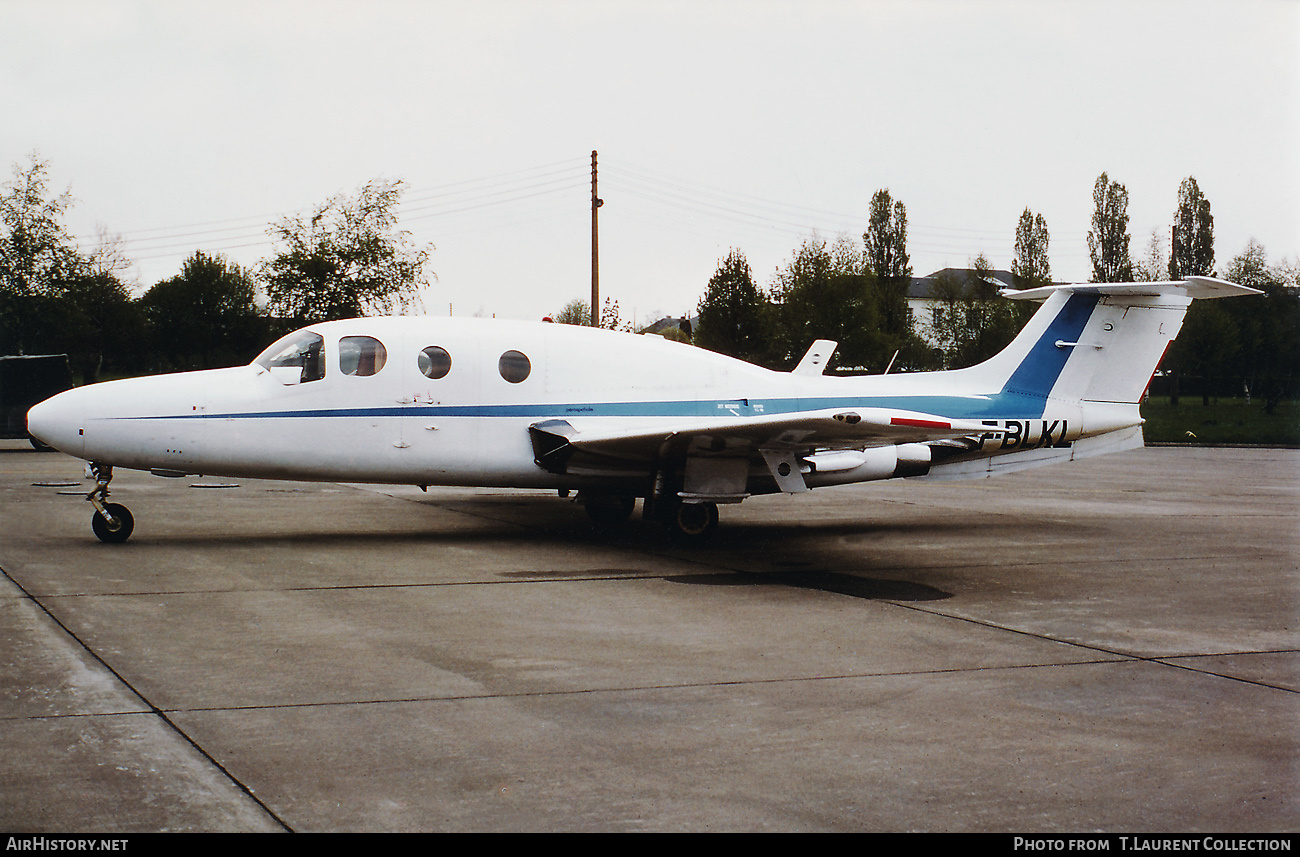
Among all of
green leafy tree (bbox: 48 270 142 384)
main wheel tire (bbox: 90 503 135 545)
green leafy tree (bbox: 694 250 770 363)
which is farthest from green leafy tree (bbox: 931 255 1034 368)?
main wheel tire (bbox: 90 503 135 545)

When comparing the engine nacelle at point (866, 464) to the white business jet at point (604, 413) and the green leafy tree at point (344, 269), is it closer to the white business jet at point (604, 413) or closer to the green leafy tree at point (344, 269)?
the white business jet at point (604, 413)

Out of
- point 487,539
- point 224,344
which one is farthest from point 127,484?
point 224,344

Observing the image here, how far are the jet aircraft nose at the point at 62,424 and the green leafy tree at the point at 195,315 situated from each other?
6555 centimetres

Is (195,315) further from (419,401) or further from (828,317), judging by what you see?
(419,401)

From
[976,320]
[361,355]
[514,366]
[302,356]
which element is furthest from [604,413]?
[976,320]

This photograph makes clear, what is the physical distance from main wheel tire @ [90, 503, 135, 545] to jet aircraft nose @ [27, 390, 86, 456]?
2.29ft

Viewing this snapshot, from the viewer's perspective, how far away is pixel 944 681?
20.2ft

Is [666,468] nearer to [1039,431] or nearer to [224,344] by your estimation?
[1039,431]

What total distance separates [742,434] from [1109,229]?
67.8 m

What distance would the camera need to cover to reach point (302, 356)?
37.7ft

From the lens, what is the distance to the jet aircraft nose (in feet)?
34.4

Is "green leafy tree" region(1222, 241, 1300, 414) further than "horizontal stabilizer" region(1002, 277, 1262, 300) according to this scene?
Yes

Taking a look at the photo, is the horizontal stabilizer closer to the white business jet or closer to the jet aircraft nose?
the white business jet

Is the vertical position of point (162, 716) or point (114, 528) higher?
point (114, 528)
